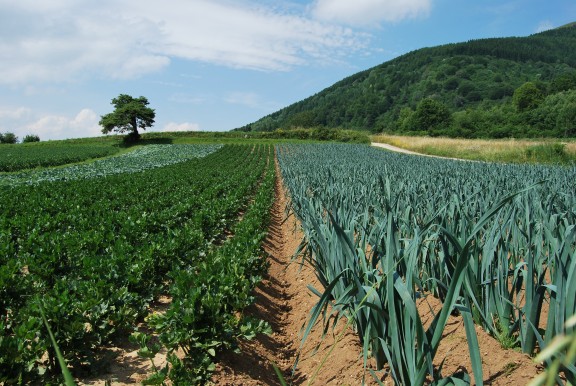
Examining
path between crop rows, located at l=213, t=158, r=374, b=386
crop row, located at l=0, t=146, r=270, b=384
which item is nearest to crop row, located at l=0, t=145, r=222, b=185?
crop row, located at l=0, t=146, r=270, b=384

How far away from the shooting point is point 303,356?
13.1 ft

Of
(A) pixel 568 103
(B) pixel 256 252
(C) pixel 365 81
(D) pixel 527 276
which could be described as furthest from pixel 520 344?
(C) pixel 365 81

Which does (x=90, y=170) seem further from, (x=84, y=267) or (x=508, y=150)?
(x=508, y=150)

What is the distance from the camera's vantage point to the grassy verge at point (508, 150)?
81.7ft

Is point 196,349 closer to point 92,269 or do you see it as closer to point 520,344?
point 92,269

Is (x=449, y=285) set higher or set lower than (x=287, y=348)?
higher

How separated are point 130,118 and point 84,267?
5434 cm

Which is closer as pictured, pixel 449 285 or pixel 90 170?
pixel 449 285

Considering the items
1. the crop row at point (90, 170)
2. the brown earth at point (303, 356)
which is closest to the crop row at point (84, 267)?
the brown earth at point (303, 356)

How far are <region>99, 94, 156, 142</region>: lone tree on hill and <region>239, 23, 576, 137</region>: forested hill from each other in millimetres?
43076

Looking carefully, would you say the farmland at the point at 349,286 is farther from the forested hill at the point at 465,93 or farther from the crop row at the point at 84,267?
the forested hill at the point at 465,93

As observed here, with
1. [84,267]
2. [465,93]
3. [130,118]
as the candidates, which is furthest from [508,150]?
[465,93]

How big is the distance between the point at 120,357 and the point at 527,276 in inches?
A: 137

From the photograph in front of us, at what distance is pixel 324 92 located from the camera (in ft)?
523
